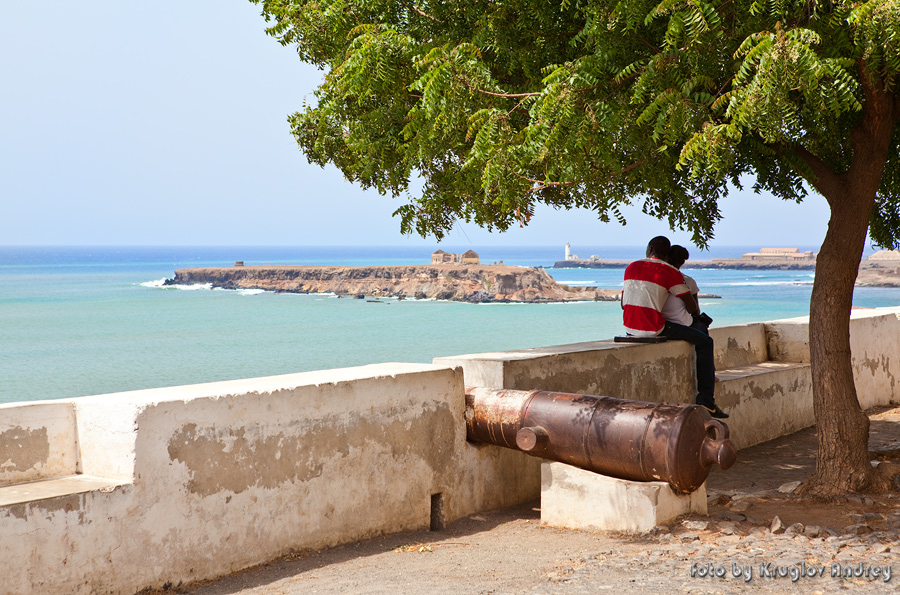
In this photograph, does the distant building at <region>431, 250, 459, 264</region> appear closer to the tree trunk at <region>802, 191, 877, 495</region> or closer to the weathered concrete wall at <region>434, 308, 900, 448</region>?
the weathered concrete wall at <region>434, 308, 900, 448</region>

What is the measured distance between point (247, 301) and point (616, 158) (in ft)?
327

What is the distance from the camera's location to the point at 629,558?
4.54m

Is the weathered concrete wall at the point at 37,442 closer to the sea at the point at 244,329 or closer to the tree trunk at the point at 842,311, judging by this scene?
the tree trunk at the point at 842,311

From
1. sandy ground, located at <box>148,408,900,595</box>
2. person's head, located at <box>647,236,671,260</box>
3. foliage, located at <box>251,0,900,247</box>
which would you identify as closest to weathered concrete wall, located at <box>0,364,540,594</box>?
sandy ground, located at <box>148,408,900,595</box>

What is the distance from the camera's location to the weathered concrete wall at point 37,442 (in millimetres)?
4312

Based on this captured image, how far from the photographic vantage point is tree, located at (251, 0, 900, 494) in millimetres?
4812

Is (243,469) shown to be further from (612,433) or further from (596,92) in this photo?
(596,92)

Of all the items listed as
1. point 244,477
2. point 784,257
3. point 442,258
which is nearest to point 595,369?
point 244,477

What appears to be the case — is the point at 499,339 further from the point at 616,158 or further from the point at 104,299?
the point at 616,158

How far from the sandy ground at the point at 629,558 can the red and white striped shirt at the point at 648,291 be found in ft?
6.50

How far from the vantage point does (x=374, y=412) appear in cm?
526

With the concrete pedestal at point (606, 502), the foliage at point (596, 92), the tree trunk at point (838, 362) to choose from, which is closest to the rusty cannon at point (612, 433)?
the concrete pedestal at point (606, 502)

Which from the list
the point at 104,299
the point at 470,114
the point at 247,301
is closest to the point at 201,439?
the point at 470,114

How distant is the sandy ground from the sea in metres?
46.4
